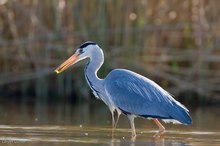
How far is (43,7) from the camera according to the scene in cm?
1446

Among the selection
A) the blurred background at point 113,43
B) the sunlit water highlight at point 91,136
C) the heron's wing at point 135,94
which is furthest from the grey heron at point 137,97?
the blurred background at point 113,43

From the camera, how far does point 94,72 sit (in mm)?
10289

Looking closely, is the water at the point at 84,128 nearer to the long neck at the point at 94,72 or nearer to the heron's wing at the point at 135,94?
the heron's wing at the point at 135,94

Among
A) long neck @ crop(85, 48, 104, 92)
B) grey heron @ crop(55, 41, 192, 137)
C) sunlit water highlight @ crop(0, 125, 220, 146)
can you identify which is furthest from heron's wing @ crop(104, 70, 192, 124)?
sunlit water highlight @ crop(0, 125, 220, 146)

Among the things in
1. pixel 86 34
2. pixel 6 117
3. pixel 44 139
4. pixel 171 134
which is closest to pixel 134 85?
pixel 171 134

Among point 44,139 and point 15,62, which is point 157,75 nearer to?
point 15,62

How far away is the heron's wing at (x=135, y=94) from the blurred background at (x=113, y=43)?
3999 millimetres

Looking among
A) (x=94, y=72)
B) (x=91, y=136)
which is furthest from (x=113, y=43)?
(x=91, y=136)

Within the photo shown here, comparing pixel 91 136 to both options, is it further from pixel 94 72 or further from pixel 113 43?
pixel 113 43

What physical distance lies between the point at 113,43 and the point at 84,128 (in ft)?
14.6

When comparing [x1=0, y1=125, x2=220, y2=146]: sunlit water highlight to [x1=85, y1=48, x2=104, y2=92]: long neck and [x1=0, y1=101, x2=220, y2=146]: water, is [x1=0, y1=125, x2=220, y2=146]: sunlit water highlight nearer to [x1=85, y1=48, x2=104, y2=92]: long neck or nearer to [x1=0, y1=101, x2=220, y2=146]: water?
[x1=0, y1=101, x2=220, y2=146]: water

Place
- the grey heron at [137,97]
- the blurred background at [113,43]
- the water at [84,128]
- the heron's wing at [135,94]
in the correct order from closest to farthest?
1. the water at [84,128]
2. the grey heron at [137,97]
3. the heron's wing at [135,94]
4. the blurred background at [113,43]

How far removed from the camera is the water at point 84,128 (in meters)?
8.63

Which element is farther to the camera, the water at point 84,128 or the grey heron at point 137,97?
the grey heron at point 137,97
